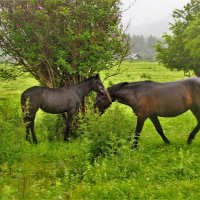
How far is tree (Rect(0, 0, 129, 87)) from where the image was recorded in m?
13.2

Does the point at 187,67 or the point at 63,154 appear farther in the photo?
the point at 187,67

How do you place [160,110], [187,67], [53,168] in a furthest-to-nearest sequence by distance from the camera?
[187,67] → [160,110] → [53,168]

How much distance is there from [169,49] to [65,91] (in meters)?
40.8

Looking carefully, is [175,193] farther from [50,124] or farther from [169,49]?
[169,49]

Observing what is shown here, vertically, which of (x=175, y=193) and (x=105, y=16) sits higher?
(x=105, y=16)

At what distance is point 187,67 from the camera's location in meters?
49.4

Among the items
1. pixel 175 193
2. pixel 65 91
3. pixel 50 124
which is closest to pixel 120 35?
pixel 65 91

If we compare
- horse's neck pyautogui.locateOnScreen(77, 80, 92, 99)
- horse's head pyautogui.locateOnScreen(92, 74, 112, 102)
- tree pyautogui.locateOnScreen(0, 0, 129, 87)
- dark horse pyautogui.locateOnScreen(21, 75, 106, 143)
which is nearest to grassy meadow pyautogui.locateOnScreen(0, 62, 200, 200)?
horse's head pyautogui.locateOnScreen(92, 74, 112, 102)

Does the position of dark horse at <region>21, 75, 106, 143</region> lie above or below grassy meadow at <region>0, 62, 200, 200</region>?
above

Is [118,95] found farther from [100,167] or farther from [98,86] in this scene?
[100,167]

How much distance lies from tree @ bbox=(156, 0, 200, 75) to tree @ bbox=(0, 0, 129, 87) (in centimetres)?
3259

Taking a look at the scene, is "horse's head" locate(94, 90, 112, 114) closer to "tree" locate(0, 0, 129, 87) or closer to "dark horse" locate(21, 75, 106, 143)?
"dark horse" locate(21, 75, 106, 143)

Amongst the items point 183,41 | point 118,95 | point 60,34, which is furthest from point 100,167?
point 183,41

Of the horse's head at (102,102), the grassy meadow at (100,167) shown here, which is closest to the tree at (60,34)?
the horse's head at (102,102)
